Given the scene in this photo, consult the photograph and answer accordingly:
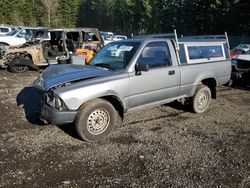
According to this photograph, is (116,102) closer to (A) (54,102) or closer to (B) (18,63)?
(A) (54,102)

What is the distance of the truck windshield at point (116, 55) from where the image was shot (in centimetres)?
584

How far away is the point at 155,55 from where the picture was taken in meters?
6.19

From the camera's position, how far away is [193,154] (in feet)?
16.5

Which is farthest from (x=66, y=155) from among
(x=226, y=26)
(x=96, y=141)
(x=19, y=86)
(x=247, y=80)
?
(x=226, y=26)

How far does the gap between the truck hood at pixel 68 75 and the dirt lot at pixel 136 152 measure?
3.26ft

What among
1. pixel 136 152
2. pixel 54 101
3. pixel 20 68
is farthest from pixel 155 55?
pixel 20 68

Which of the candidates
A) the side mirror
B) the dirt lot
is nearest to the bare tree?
the dirt lot

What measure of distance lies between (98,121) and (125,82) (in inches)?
33.9

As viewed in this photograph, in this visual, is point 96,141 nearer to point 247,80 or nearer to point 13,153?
point 13,153

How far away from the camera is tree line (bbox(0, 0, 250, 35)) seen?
133 ft

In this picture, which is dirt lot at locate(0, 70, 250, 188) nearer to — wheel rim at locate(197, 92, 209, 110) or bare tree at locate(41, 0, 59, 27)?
wheel rim at locate(197, 92, 209, 110)

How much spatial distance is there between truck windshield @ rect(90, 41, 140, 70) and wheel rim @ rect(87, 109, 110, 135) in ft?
3.12

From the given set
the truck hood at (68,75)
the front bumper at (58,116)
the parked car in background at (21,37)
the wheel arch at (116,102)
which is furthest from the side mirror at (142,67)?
the parked car in background at (21,37)

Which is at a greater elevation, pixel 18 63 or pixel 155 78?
pixel 18 63
